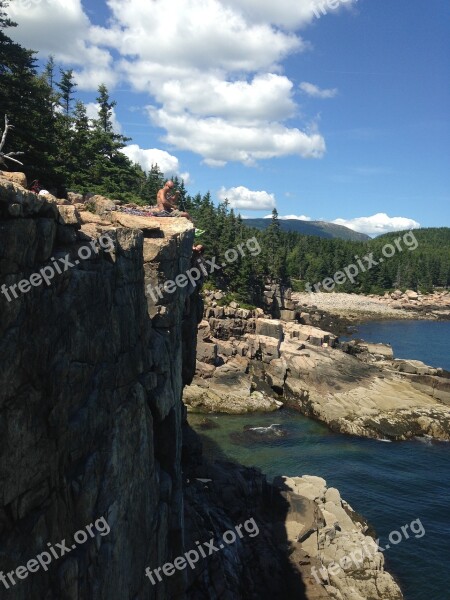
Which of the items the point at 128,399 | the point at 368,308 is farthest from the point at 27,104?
the point at 368,308

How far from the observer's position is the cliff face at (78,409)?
7.29 meters

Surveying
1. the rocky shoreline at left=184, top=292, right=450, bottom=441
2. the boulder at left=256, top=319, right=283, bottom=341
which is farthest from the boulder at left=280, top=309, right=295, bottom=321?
the boulder at left=256, top=319, right=283, bottom=341

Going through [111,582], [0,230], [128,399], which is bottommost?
[111,582]

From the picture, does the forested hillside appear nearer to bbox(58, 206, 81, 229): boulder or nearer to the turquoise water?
bbox(58, 206, 81, 229): boulder

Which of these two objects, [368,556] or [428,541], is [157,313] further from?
[428,541]

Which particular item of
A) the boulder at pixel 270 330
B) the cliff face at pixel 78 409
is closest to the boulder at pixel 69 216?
the cliff face at pixel 78 409

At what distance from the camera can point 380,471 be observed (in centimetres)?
3341

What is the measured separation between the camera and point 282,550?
21.7 m

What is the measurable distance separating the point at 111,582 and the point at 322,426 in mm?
34282

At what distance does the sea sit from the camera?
2394 centimetres

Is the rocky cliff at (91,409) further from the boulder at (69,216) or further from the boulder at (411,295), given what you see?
the boulder at (411,295)

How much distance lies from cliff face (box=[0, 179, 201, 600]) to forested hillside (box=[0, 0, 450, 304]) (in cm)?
1104

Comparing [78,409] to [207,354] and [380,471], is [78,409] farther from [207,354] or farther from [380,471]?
[207,354]

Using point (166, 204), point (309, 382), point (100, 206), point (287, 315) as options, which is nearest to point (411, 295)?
point (287, 315)
